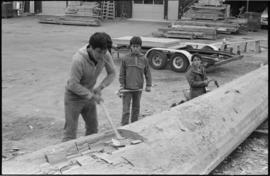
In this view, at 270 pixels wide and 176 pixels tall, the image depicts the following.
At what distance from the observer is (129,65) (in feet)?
21.1

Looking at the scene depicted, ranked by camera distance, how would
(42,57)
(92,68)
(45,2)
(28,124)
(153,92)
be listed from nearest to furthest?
(92,68) → (28,124) → (153,92) → (42,57) → (45,2)

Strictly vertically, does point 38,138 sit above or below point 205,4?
below

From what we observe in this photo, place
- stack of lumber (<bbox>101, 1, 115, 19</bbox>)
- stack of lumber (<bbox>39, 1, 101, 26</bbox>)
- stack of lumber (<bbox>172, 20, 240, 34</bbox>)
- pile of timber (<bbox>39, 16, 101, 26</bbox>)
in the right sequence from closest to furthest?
stack of lumber (<bbox>172, 20, 240, 34</bbox>)
pile of timber (<bbox>39, 16, 101, 26</bbox>)
stack of lumber (<bbox>39, 1, 101, 26</bbox>)
stack of lumber (<bbox>101, 1, 115, 19</bbox>)

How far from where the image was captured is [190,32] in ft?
66.0

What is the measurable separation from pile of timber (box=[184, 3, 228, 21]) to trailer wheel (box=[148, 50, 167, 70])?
33.4 ft

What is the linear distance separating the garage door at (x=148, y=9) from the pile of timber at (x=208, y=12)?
727 cm

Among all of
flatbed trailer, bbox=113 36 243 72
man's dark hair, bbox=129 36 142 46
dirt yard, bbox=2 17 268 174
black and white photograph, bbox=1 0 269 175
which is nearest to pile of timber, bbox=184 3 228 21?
dirt yard, bbox=2 17 268 174

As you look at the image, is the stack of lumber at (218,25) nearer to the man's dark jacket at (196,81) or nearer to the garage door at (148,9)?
the garage door at (148,9)

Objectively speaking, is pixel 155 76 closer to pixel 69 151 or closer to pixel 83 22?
pixel 69 151

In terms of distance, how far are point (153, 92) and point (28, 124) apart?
3260 millimetres

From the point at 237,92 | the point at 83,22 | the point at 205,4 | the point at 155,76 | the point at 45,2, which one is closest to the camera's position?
the point at 237,92

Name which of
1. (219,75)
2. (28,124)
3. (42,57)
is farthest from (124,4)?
(28,124)

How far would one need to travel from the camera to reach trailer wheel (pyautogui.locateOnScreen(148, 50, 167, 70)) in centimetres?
1206

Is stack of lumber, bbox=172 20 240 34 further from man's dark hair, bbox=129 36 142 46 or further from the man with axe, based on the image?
the man with axe
